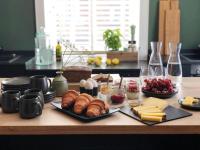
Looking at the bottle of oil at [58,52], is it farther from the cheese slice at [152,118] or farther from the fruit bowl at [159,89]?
the cheese slice at [152,118]

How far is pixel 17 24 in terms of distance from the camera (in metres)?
3.92

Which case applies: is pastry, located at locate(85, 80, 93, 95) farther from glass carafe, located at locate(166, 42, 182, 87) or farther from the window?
the window

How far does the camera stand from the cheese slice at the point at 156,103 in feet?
6.04

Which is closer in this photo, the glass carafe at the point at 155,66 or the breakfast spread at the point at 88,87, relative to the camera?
the breakfast spread at the point at 88,87

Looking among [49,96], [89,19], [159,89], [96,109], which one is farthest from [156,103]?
[89,19]

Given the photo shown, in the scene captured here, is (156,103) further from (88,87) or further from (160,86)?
(88,87)

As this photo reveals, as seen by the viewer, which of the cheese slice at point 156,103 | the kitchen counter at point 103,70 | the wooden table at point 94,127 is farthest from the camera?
the kitchen counter at point 103,70

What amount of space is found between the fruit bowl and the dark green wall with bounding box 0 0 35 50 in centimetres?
222

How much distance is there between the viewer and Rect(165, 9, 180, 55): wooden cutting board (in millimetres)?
3842

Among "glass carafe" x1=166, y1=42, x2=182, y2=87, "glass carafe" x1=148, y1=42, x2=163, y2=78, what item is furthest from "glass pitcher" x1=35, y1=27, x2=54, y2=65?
"glass carafe" x1=166, y1=42, x2=182, y2=87

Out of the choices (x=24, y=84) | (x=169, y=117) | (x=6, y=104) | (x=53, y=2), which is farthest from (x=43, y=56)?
(x=169, y=117)

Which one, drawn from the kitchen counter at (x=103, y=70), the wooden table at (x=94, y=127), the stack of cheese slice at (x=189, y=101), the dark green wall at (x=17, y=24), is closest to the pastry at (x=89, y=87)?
the wooden table at (x=94, y=127)

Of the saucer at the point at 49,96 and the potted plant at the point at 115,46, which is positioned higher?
the potted plant at the point at 115,46

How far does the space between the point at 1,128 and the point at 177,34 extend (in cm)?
274
